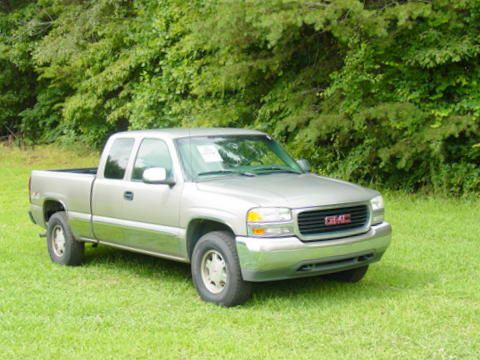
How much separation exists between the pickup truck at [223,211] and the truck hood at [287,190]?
0.4 inches

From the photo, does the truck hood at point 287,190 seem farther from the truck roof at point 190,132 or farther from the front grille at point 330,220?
the truck roof at point 190,132

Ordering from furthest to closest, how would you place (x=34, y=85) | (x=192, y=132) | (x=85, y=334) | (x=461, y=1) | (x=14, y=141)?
(x=34, y=85) → (x=14, y=141) → (x=461, y=1) → (x=192, y=132) → (x=85, y=334)

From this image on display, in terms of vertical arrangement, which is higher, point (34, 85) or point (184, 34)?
point (184, 34)

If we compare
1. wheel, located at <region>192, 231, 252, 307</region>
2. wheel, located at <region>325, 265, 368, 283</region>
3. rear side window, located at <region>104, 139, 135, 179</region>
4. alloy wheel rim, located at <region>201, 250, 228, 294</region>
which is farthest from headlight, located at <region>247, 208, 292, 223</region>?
rear side window, located at <region>104, 139, 135, 179</region>

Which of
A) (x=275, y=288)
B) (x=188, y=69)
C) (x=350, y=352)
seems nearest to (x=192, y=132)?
(x=275, y=288)

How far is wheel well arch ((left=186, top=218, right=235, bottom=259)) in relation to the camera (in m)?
7.60

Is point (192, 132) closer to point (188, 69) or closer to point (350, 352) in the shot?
point (350, 352)

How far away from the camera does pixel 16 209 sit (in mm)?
15148

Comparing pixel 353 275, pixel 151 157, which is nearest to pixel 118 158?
pixel 151 157

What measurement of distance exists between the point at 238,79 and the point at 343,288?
944 cm

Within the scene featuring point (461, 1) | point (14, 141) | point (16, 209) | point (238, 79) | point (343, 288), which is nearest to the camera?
point (343, 288)

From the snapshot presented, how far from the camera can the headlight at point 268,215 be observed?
698 cm

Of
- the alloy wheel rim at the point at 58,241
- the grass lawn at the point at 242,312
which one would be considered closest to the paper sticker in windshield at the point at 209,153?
the grass lawn at the point at 242,312

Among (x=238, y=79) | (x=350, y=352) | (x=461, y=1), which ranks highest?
(x=461, y=1)
